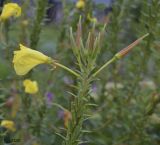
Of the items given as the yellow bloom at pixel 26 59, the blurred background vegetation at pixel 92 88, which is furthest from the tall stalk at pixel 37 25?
the yellow bloom at pixel 26 59

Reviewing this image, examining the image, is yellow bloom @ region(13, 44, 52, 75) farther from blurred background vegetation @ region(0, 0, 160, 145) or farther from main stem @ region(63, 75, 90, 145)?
blurred background vegetation @ region(0, 0, 160, 145)

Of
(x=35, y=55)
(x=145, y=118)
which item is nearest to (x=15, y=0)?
(x=145, y=118)

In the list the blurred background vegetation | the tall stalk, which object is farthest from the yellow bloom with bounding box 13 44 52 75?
the tall stalk

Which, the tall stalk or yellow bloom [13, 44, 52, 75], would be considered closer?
yellow bloom [13, 44, 52, 75]

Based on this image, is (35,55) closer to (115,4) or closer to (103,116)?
(115,4)

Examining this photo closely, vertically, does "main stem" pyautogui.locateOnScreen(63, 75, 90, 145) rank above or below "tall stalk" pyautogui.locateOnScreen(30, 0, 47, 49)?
below

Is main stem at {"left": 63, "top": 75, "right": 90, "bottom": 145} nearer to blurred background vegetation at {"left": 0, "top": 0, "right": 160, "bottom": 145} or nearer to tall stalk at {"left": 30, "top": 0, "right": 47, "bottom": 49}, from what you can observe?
blurred background vegetation at {"left": 0, "top": 0, "right": 160, "bottom": 145}

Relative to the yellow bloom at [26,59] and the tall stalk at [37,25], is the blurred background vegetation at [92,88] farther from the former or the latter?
the yellow bloom at [26,59]

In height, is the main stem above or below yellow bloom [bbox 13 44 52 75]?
below

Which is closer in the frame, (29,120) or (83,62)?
(83,62)

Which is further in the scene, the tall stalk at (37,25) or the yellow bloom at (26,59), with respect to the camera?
the tall stalk at (37,25)

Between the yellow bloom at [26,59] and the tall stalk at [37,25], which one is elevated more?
the tall stalk at [37,25]
